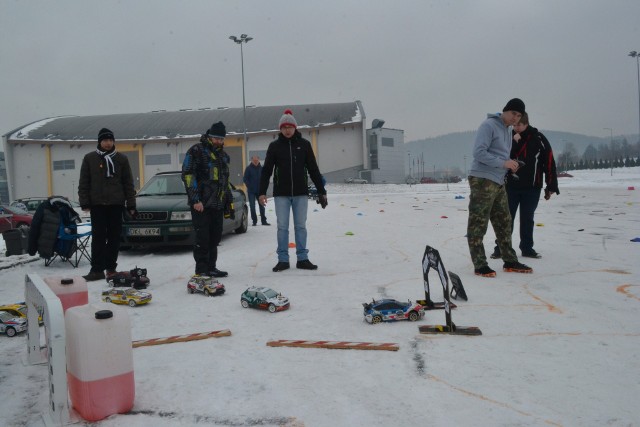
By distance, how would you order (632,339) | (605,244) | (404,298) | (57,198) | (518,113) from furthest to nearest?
(605,244)
(57,198)
(518,113)
(404,298)
(632,339)

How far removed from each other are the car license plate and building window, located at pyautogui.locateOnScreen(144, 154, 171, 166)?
46487 mm

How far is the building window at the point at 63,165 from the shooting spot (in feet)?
170

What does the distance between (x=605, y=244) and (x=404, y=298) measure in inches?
179

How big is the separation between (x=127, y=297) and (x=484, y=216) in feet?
12.5

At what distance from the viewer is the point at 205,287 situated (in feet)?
15.6

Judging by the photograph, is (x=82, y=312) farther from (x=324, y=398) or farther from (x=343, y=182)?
(x=343, y=182)

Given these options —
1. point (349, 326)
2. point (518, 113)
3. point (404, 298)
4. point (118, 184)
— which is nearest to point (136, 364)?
point (349, 326)

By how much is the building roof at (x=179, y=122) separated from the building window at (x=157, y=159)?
204 cm

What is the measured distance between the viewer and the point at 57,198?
6.72m

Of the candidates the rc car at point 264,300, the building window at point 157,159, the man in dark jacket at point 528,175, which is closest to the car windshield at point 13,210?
the rc car at point 264,300

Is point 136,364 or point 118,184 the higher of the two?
point 118,184

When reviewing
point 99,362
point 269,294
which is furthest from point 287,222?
point 99,362

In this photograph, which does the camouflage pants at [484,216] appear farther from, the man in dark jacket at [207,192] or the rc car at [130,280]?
the rc car at [130,280]

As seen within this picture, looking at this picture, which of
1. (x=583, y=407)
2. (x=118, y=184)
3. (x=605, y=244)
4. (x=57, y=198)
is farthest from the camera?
(x=605, y=244)
